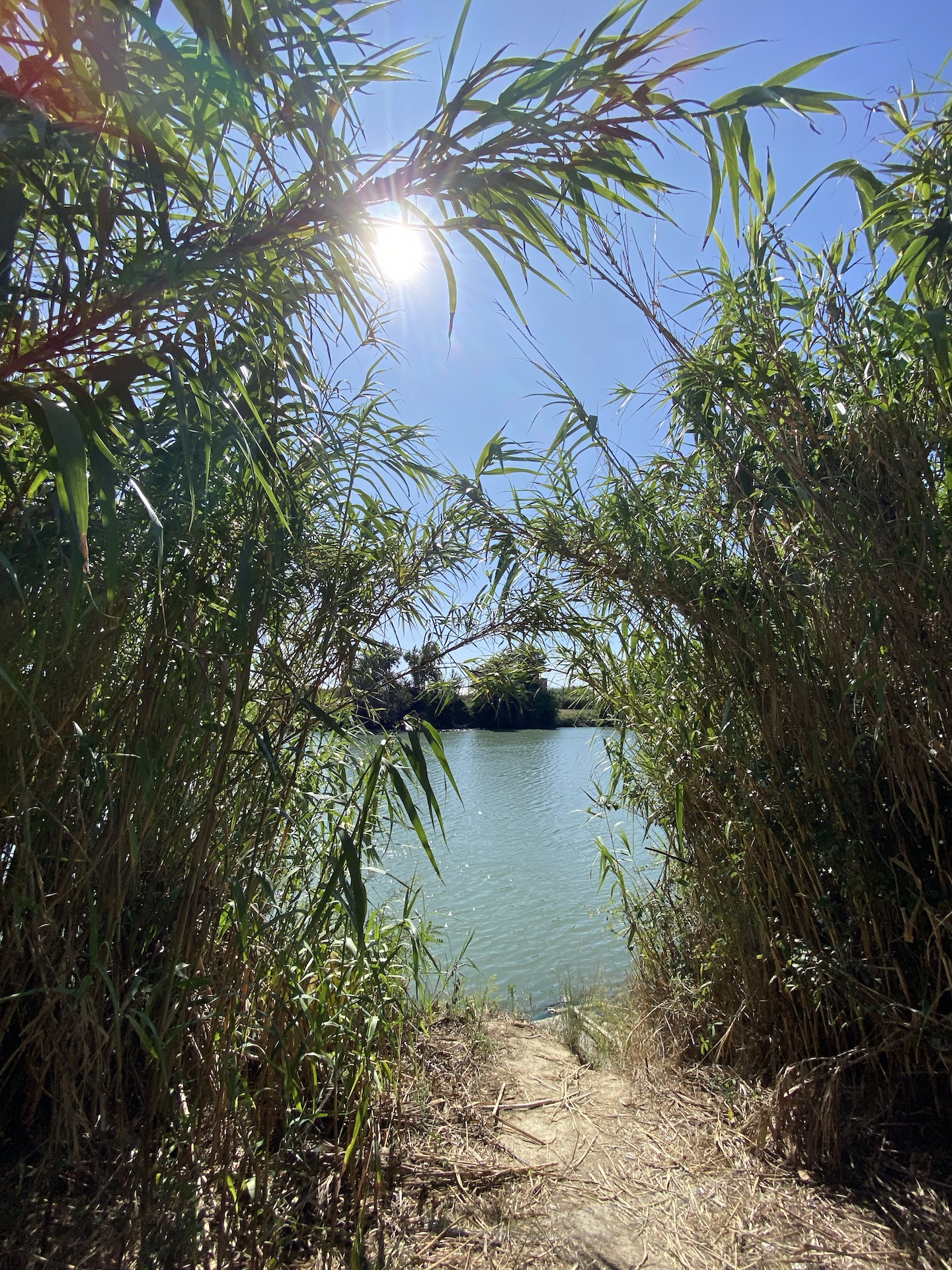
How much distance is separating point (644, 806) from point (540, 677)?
0.64 metres

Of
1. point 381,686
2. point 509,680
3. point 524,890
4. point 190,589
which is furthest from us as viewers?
point 524,890

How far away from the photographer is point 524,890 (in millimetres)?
5824

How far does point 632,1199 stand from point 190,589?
1.69 meters

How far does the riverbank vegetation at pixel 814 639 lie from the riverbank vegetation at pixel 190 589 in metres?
0.55

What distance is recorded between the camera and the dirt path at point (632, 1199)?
148 centimetres

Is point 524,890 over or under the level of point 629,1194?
under

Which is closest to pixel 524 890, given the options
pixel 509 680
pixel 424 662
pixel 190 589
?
pixel 509 680

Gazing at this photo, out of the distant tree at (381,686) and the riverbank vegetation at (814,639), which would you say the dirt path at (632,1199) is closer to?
the riverbank vegetation at (814,639)

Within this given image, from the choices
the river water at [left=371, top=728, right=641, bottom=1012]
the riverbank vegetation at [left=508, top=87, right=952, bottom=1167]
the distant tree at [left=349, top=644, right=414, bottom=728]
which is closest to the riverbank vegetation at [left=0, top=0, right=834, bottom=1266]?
the distant tree at [left=349, top=644, right=414, bottom=728]

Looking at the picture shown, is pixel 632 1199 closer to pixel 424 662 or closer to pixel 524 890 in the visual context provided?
pixel 424 662

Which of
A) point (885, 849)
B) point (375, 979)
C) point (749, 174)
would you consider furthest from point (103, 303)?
point (885, 849)

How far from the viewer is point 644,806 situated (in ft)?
8.54

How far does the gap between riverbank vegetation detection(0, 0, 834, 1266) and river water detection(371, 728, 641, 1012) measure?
3.56ft

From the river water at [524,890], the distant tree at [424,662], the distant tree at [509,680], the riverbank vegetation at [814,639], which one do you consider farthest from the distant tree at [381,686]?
the river water at [524,890]
